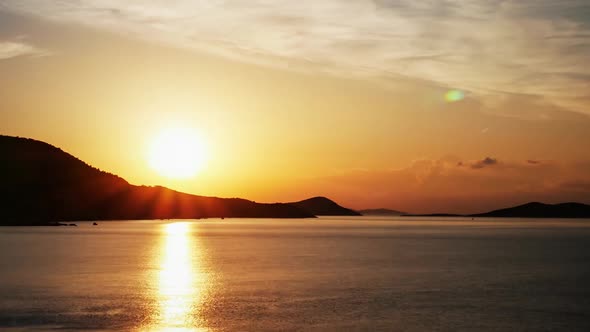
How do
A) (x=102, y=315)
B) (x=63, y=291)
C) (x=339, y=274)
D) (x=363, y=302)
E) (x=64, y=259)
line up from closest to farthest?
(x=102, y=315)
(x=363, y=302)
(x=63, y=291)
(x=339, y=274)
(x=64, y=259)

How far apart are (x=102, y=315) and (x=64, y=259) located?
46059 mm

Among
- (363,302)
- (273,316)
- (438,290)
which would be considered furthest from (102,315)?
(438,290)

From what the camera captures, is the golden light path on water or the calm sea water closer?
the golden light path on water

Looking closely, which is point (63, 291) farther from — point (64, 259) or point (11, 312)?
point (64, 259)

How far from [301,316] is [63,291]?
20.3 metres

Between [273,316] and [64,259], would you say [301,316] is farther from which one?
[64,259]

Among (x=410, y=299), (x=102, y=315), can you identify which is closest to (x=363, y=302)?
(x=410, y=299)

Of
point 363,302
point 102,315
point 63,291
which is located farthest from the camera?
point 63,291

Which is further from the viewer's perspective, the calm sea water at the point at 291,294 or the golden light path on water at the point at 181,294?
the calm sea water at the point at 291,294

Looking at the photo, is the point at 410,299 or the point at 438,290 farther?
the point at 438,290

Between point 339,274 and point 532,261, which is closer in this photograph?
point 339,274

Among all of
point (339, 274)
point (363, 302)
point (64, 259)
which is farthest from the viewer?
point (64, 259)

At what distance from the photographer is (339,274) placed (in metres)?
65.1

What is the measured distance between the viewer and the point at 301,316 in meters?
39.8
